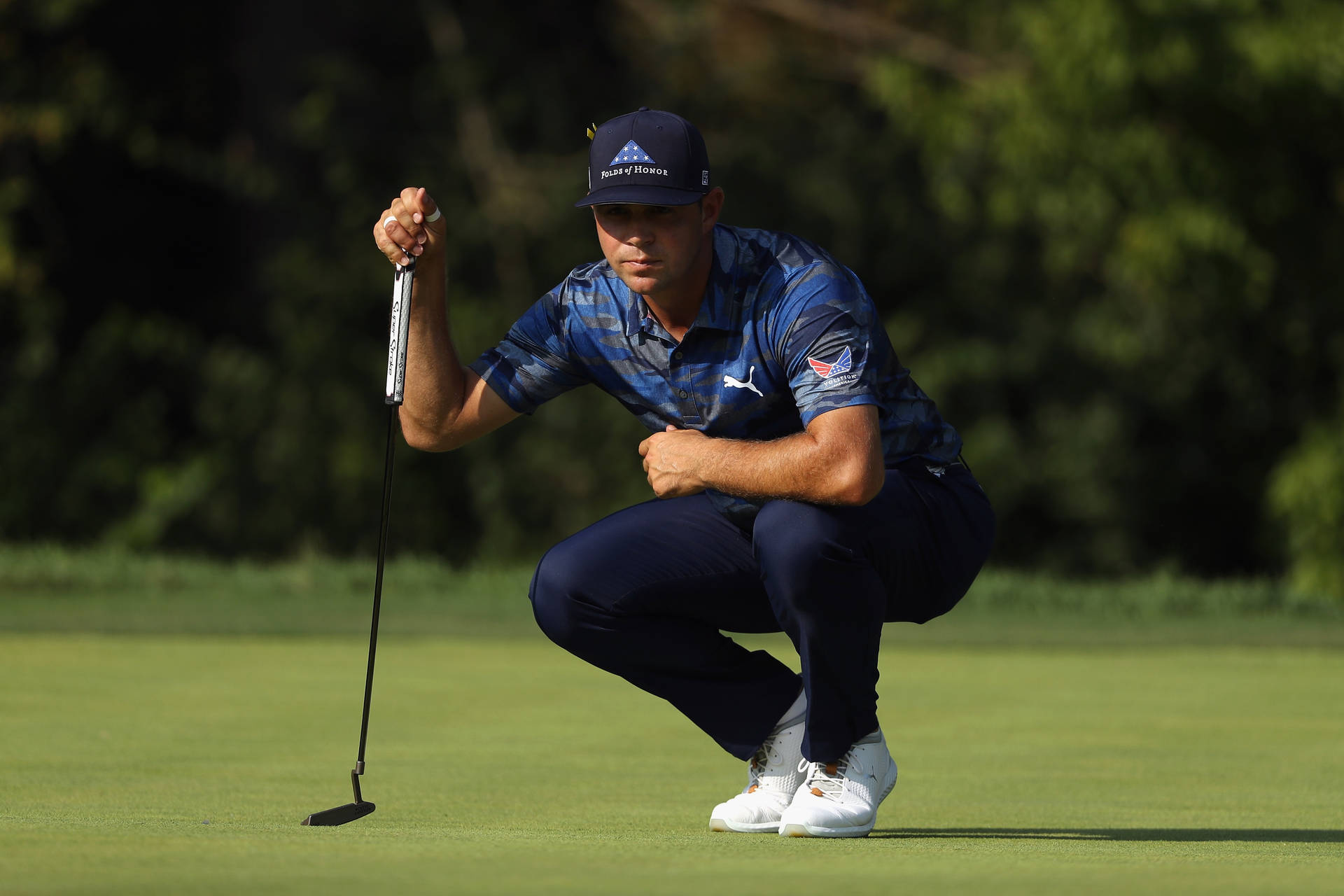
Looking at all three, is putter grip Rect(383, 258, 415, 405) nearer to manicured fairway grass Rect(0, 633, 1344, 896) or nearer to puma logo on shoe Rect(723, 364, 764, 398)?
puma logo on shoe Rect(723, 364, 764, 398)

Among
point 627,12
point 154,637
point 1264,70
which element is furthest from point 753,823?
point 627,12

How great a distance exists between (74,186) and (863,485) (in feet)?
48.6

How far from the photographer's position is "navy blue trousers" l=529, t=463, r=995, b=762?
12.3 ft

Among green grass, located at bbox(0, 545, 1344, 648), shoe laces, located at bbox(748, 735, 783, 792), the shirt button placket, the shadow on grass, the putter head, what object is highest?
the shirt button placket

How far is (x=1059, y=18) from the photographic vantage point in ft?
41.5

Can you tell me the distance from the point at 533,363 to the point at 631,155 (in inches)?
23.1

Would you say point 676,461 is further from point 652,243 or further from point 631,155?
point 631,155

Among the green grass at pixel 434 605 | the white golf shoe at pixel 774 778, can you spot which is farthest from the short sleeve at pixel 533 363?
the green grass at pixel 434 605

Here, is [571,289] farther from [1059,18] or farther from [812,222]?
[812,222]

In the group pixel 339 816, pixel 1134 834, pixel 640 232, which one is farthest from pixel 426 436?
pixel 1134 834

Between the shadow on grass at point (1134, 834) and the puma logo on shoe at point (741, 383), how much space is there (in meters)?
0.87

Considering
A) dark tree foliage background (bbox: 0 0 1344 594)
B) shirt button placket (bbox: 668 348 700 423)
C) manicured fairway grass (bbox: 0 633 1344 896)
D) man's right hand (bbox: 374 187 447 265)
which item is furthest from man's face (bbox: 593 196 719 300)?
dark tree foliage background (bbox: 0 0 1344 594)

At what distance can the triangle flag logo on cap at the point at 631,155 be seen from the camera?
12.2 feet

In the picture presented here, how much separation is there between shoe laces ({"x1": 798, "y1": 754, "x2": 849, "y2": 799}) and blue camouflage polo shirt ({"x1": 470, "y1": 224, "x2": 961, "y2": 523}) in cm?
54
